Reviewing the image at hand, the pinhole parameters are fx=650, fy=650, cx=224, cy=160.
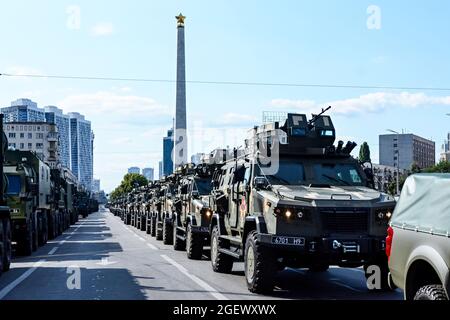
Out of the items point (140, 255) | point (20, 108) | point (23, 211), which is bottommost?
point (140, 255)

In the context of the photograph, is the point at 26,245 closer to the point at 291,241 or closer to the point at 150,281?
the point at 150,281

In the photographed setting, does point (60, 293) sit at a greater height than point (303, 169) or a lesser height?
lesser

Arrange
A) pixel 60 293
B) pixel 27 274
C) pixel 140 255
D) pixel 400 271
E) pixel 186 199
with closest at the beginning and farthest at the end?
pixel 400 271, pixel 60 293, pixel 27 274, pixel 140 255, pixel 186 199

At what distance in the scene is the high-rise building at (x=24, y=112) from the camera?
154125 mm

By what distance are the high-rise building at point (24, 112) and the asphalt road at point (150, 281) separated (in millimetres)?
139609

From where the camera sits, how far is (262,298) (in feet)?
32.6

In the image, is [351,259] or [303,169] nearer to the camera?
[351,259]

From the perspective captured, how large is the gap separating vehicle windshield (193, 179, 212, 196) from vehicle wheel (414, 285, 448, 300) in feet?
45.2

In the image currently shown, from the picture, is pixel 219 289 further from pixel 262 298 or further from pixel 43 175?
pixel 43 175

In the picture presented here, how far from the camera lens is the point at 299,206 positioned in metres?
10.0

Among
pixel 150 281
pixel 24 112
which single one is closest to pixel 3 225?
pixel 150 281
